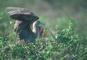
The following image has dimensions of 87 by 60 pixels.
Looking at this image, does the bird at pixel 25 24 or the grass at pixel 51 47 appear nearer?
the grass at pixel 51 47

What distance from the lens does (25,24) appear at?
10.8m

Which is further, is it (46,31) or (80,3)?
(80,3)

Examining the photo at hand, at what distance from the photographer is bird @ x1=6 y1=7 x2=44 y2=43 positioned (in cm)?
1009

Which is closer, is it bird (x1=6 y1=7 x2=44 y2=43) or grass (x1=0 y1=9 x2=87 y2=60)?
grass (x1=0 y1=9 x2=87 y2=60)

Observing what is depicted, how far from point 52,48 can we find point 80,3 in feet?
41.4

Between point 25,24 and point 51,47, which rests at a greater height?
point 25,24

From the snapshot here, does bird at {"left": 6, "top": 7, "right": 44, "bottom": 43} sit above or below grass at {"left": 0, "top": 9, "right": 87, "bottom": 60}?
above

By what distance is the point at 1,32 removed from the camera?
34.2 ft

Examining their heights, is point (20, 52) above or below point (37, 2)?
below

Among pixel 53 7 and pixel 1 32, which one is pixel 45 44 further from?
pixel 53 7

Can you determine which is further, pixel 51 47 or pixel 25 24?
pixel 25 24

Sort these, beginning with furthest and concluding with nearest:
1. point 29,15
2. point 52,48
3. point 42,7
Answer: point 42,7 → point 29,15 → point 52,48

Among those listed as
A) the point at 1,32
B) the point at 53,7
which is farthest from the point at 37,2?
the point at 1,32

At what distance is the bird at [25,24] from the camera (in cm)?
1009
